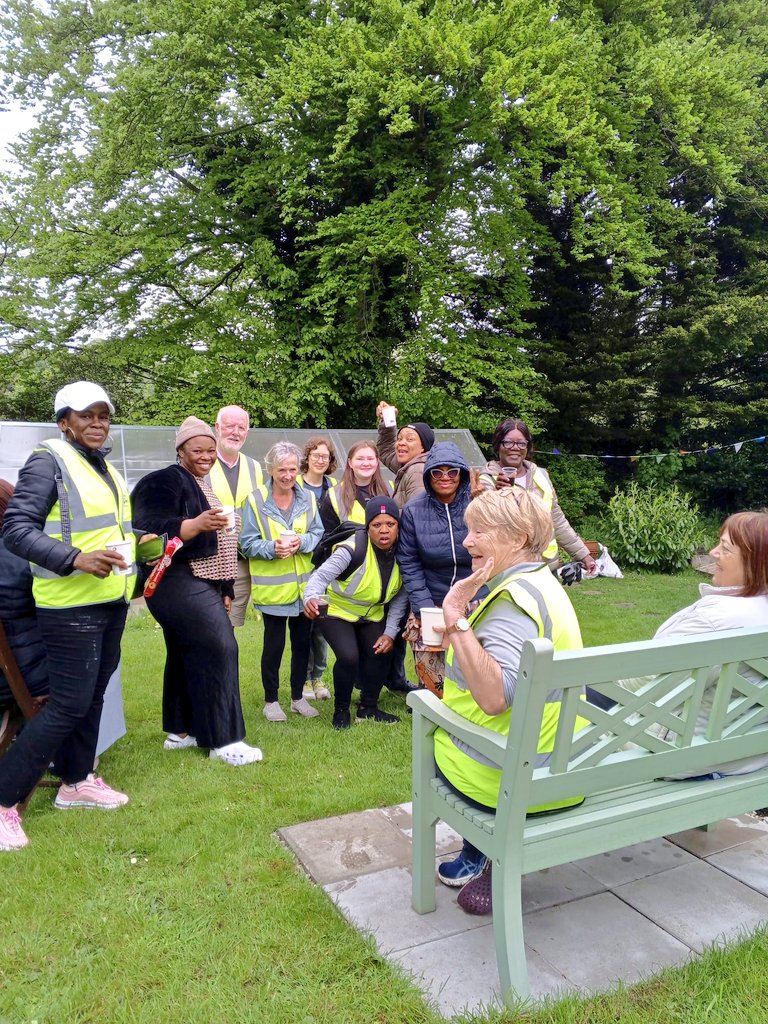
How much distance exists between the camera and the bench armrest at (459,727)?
2248 millimetres

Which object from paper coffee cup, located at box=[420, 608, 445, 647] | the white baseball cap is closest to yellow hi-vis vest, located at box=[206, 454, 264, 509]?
the white baseball cap

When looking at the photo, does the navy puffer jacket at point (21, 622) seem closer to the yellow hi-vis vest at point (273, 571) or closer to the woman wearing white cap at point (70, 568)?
the woman wearing white cap at point (70, 568)

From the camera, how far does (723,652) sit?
237cm

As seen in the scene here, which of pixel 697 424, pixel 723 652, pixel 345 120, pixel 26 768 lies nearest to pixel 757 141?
pixel 697 424

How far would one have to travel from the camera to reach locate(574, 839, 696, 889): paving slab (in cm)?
289

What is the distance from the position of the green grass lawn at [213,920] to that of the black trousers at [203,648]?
0.23 m

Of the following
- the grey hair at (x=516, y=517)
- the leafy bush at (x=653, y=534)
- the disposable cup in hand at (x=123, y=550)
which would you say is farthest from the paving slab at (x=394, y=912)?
the leafy bush at (x=653, y=534)

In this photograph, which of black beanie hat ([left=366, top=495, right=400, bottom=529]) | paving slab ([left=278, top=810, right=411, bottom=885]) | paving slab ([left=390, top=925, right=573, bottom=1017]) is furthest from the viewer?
black beanie hat ([left=366, top=495, right=400, bottom=529])

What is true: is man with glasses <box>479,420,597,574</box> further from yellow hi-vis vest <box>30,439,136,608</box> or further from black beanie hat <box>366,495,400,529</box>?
yellow hi-vis vest <box>30,439,136,608</box>

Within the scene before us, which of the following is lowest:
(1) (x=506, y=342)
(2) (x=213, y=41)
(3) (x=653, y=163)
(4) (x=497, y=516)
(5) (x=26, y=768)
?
(5) (x=26, y=768)

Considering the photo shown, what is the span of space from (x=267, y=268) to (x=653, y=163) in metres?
7.46

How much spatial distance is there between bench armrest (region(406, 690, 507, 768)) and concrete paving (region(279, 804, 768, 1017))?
68 cm

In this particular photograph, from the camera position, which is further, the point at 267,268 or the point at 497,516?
the point at 267,268

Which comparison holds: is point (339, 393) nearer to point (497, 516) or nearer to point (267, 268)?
point (267, 268)
